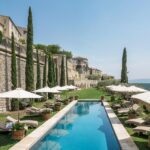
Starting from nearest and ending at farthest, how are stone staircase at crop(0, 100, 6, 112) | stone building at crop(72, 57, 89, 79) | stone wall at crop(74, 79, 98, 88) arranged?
stone staircase at crop(0, 100, 6, 112)
stone wall at crop(74, 79, 98, 88)
stone building at crop(72, 57, 89, 79)

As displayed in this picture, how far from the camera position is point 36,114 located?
2119 cm

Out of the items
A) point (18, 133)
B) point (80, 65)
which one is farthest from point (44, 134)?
point (80, 65)

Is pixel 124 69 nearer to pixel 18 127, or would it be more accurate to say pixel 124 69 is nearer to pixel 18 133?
pixel 18 127

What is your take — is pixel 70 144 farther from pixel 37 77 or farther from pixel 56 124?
pixel 37 77

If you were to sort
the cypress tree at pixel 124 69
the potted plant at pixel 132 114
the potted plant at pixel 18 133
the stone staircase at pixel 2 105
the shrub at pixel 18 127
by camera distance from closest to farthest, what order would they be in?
the potted plant at pixel 18 133
the shrub at pixel 18 127
the potted plant at pixel 132 114
the stone staircase at pixel 2 105
the cypress tree at pixel 124 69

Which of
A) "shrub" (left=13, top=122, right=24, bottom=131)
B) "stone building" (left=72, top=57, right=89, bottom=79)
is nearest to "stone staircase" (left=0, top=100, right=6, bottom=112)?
"shrub" (left=13, top=122, right=24, bottom=131)

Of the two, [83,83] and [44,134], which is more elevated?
[83,83]

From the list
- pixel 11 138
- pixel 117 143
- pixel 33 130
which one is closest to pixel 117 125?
pixel 117 143

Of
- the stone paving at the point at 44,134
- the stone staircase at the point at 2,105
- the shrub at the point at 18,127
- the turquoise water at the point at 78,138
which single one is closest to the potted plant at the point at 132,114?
the turquoise water at the point at 78,138

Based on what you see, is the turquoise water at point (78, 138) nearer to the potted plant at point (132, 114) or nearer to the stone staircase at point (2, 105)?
the potted plant at point (132, 114)

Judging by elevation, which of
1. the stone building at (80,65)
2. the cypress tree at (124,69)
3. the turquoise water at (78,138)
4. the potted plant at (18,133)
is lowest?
the turquoise water at (78,138)

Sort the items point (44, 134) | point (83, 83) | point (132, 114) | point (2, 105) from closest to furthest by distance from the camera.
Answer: point (44, 134), point (132, 114), point (2, 105), point (83, 83)

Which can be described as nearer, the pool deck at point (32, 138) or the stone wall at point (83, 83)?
the pool deck at point (32, 138)

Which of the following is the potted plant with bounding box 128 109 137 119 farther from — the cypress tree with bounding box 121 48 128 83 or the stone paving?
the cypress tree with bounding box 121 48 128 83
